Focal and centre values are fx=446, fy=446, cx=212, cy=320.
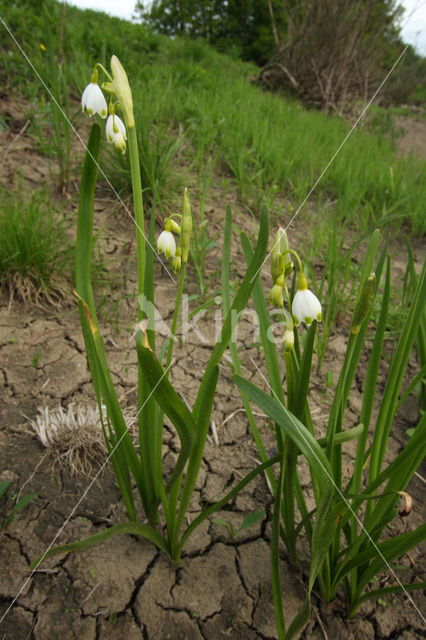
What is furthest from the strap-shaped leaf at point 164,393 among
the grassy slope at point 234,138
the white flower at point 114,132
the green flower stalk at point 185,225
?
the grassy slope at point 234,138

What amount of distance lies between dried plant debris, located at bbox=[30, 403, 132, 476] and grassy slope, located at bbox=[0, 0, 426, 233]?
138 centimetres

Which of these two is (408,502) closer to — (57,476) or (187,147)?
(57,476)

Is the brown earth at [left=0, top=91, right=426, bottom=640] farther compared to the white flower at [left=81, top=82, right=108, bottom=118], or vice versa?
the brown earth at [left=0, top=91, right=426, bottom=640]

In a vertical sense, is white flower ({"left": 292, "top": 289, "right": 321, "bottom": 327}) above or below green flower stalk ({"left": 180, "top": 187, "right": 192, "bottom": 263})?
below

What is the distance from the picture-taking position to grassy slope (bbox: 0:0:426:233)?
107 inches

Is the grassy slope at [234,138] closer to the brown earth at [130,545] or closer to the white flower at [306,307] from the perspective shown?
the brown earth at [130,545]

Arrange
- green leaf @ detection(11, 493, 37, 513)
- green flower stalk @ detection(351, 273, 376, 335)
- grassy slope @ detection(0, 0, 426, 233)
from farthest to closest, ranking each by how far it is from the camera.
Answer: grassy slope @ detection(0, 0, 426, 233) < green leaf @ detection(11, 493, 37, 513) < green flower stalk @ detection(351, 273, 376, 335)

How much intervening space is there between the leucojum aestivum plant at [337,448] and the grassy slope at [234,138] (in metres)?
1.54

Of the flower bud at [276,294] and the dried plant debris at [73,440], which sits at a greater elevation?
the flower bud at [276,294]

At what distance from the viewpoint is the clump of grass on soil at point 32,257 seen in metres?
1.82

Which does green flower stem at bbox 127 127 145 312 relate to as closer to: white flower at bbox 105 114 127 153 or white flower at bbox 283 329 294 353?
white flower at bbox 105 114 127 153

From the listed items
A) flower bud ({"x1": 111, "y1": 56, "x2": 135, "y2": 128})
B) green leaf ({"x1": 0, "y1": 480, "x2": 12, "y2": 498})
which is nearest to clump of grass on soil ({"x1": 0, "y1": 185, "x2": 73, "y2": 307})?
green leaf ({"x1": 0, "y1": 480, "x2": 12, "y2": 498})

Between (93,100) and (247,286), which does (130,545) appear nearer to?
(247,286)

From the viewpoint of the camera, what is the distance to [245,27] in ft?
32.0
